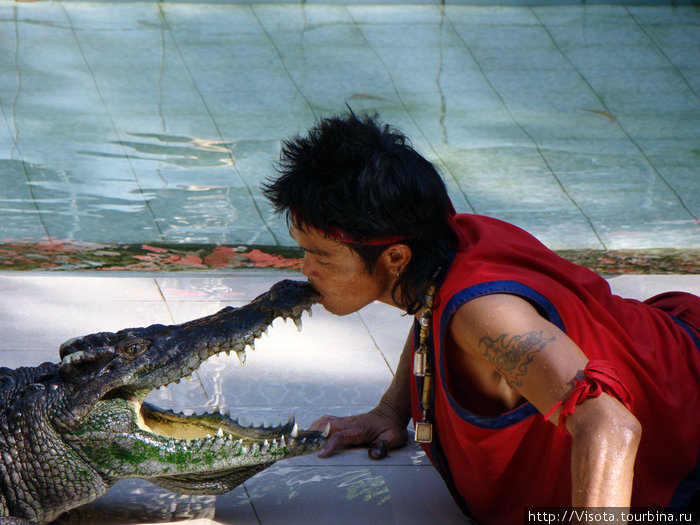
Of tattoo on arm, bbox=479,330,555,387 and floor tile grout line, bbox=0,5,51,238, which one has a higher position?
tattoo on arm, bbox=479,330,555,387

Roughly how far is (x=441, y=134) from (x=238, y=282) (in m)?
3.57

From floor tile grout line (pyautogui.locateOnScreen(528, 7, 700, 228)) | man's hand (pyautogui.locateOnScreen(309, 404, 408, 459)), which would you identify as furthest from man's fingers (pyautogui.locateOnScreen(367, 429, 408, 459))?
floor tile grout line (pyautogui.locateOnScreen(528, 7, 700, 228))

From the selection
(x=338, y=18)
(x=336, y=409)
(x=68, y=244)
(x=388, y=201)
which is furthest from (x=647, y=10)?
(x=388, y=201)

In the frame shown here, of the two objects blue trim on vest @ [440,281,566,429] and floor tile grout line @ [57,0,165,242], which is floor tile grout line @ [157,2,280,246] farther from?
blue trim on vest @ [440,281,566,429]

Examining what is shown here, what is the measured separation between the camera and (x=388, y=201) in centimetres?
215

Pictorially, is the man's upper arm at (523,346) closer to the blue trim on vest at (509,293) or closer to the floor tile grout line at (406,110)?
the blue trim on vest at (509,293)

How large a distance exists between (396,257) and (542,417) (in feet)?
1.70

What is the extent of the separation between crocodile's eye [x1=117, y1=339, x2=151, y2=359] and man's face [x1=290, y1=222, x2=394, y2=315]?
484mm

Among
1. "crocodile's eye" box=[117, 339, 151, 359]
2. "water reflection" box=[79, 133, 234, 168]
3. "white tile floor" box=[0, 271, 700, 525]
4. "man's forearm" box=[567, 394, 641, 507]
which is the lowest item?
"water reflection" box=[79, 133, 234, 168]

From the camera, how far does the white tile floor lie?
8.57 feet

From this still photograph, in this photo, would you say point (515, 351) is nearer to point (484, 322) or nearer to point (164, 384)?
point (484, 322)

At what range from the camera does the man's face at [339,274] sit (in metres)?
2.26

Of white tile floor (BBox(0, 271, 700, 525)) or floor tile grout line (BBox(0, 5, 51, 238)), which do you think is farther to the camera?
floor tile grout line (BBox(0, 5, 51, 238))

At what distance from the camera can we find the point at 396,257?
2.25 m
